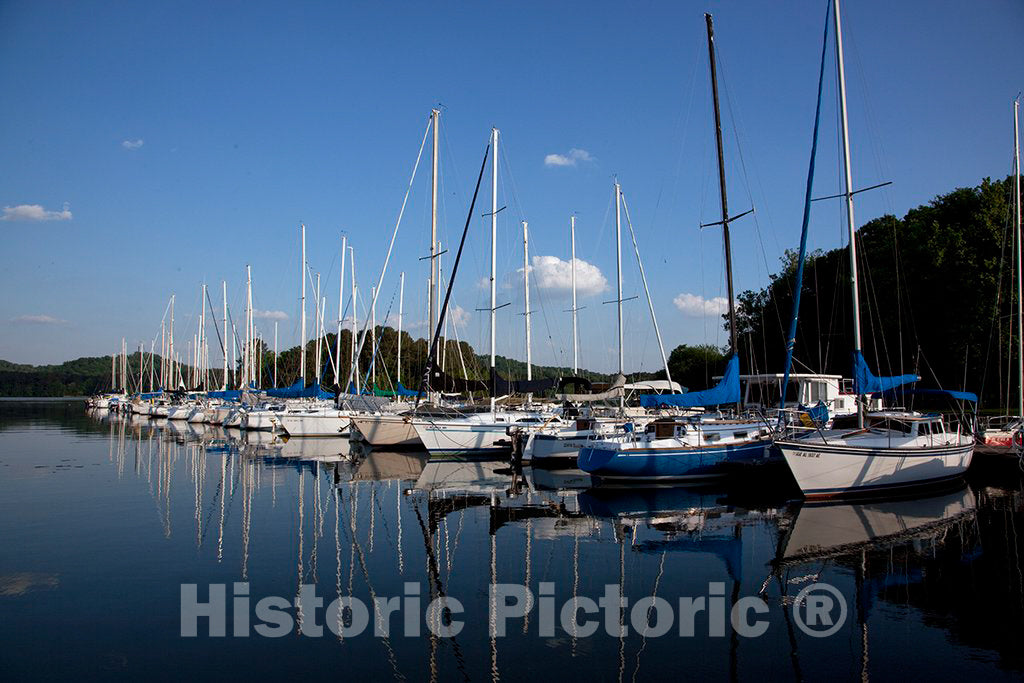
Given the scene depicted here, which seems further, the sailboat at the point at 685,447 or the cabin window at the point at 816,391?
the cabin window at the point at 816,391

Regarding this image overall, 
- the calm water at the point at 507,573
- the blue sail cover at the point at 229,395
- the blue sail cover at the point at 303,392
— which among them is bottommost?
the calm water at the point at 507,573

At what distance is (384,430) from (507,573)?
1008 inches

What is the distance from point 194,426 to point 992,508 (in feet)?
190

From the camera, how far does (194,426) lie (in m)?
61.3

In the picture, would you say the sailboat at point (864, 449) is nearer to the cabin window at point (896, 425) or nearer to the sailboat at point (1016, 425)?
the cabin window at point (896, 425)

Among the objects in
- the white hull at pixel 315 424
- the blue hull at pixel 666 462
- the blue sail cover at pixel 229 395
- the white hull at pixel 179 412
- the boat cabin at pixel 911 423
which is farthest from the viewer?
the white hull at pixel 179 412

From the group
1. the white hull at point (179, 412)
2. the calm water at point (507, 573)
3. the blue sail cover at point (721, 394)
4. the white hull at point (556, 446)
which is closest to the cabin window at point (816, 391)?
the calm water at point (507, 573)

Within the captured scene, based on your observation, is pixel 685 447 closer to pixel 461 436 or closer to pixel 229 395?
pixel 461 436

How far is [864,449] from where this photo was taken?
21.2 m

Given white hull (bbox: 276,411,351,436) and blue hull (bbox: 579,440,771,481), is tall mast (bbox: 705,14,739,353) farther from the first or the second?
white hull (bbox: 276,411,351,436)

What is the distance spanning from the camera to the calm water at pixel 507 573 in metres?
9.61

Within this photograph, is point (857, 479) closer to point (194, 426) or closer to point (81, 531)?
point (81, 531)

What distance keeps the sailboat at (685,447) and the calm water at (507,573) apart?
37.7 inches

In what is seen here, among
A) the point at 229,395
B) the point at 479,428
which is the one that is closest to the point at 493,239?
the point at 479,428
